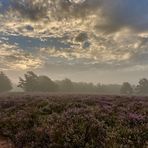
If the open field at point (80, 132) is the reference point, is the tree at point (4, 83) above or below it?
above

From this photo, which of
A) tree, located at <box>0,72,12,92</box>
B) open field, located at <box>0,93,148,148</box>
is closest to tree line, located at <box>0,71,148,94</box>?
tree, located at <box>0,72,12,92</box>

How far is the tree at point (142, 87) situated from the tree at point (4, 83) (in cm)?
4275

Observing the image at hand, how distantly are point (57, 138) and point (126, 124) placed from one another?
2.69m

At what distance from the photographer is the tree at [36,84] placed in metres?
78.1

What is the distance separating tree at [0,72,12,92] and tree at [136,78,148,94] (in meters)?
42.8

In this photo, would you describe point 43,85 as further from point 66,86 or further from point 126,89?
point 126,89

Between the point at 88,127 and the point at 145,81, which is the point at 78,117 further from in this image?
the point at 145,81

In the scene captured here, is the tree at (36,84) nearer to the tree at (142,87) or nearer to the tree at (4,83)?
the tree at (4,83)

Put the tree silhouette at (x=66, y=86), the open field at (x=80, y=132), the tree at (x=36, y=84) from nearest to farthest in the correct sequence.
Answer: the open field at (x=80, y=132), the tree at (x=36, y=84), the tree silhouette at (x=66, y=86)

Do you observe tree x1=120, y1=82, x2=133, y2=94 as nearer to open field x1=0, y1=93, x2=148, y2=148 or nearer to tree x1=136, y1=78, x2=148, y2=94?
tree x1=136, y1=78, x2=148, y2=94

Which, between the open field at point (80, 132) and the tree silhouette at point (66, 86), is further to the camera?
the tree silhouette at point (66, 86)

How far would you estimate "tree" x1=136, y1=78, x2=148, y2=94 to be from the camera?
8593 centimetres

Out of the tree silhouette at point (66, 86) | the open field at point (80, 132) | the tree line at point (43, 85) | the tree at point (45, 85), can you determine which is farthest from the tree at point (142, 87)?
the open field at point (80, 132)

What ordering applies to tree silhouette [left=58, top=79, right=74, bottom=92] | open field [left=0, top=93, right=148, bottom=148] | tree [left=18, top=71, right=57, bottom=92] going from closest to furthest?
open field [left=0, top=93, right=148, bottom=148] < tree [left=18, top=71, right=57, bottom=92] < tree silhouette [left=58, top=79, right=74, bottom=92]
